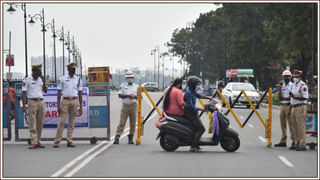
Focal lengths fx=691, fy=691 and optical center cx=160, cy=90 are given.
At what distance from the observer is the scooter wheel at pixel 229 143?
14203mm

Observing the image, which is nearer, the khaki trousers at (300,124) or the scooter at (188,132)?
the scooter at (188,132)

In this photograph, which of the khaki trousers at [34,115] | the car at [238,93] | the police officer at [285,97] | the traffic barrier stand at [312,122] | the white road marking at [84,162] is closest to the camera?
the white road marking at [84,162]

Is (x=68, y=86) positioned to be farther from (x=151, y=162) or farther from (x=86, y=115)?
(x=151, y=162)

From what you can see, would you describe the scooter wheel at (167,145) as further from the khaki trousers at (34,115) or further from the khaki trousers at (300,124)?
the khaki trousers at (34,115)

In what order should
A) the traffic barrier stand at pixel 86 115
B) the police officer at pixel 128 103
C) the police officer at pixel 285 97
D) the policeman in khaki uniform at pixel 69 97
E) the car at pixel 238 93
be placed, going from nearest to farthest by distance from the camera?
the policeman in khaki uniform at pixel 69 97 → the police officer at pixel 285 97 → the police officer at pixel 128 103 → the traffic barrier stand at pixel 86 115 → the car at pixel 238 93

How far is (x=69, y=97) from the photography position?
596 inches

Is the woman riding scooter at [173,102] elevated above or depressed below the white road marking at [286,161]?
above

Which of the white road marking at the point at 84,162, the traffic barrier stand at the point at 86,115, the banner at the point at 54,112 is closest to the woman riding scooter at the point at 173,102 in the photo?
the white road marking at the point at 84,162

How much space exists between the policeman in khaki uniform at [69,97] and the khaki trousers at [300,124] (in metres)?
4.70

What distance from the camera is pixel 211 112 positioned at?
14125 mm

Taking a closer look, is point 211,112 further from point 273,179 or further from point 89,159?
point 273,179

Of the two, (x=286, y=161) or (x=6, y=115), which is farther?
(x=6, y=115)

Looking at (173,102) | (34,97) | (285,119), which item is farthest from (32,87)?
(285,119)

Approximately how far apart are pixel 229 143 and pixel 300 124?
168 cm
